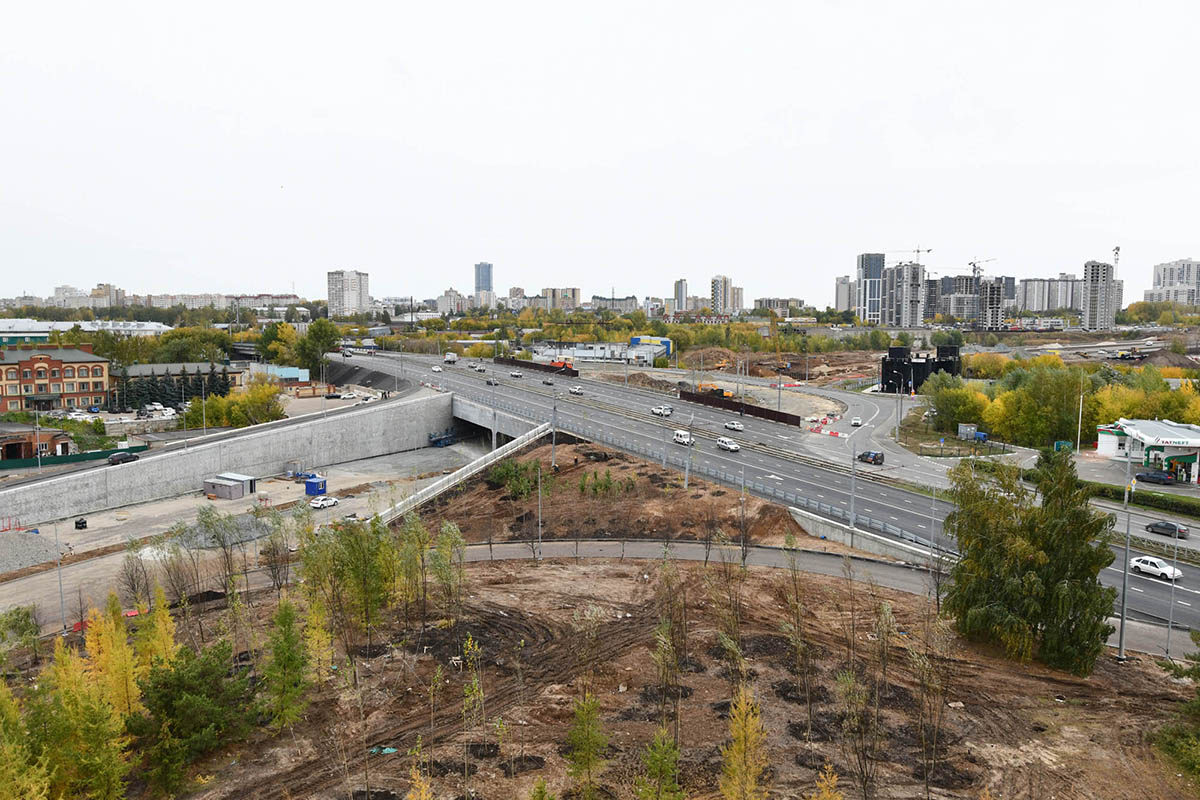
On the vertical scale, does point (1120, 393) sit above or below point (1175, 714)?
above

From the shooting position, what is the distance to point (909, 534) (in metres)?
40.7

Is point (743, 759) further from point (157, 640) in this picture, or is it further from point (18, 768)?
point (157, 640)

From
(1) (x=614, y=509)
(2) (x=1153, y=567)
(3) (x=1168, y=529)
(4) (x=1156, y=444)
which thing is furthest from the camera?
(4) (x=1156, y=444)

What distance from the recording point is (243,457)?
66688 mm

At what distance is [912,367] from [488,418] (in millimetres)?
58235

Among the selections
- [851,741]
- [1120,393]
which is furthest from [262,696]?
[1120,393]

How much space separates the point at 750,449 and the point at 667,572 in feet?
105

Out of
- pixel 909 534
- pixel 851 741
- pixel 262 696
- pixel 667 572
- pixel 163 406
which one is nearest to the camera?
pixel 851 741

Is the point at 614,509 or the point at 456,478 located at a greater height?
the point at 456,478

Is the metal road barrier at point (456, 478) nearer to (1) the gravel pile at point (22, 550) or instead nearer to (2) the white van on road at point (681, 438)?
(2) the white van on road at point (681, 438)

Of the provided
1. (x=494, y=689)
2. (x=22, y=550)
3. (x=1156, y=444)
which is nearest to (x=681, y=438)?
(x=1156, y=444)

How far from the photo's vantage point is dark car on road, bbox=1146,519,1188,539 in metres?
40.7

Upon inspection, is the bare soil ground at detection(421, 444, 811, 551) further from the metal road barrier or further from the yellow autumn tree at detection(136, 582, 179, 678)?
the yellow autumn tree at detection(136, 582, 179, 678)

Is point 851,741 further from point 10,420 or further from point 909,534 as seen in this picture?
point 10,420
